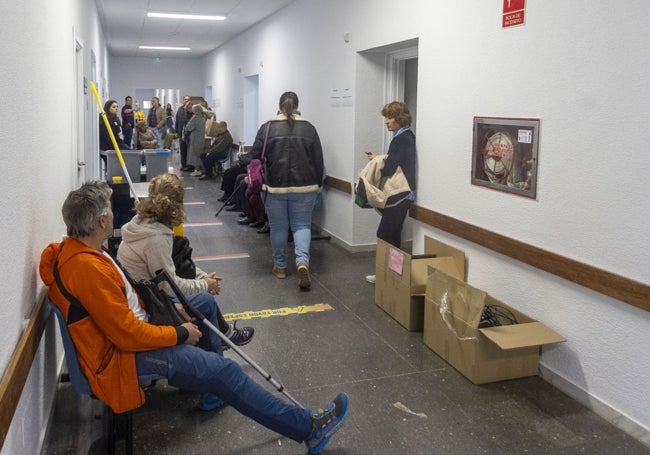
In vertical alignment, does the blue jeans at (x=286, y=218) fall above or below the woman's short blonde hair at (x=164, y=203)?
below

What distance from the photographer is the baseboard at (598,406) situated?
9.23ft

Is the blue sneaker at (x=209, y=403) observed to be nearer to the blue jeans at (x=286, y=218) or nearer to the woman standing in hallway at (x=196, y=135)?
the blue jeans at (x=286, y=218)

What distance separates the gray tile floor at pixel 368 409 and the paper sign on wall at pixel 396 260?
392 mm

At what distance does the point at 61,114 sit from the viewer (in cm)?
373

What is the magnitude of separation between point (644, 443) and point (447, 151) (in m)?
2.26

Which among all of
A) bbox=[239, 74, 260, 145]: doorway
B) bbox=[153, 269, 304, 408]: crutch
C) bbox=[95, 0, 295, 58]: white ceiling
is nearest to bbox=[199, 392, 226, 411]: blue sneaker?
bbox=[153, 269, 304, 408]: crutch

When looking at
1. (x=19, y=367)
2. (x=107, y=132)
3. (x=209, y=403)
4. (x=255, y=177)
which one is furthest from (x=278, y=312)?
(x=107, y=132)

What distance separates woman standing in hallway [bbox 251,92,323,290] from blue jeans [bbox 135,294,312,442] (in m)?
2.76

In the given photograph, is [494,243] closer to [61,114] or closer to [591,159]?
[591,159]

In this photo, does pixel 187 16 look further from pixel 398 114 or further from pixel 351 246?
pixel 398 114

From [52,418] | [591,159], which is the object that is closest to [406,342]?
[591,159]

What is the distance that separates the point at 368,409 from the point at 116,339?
1364 mm

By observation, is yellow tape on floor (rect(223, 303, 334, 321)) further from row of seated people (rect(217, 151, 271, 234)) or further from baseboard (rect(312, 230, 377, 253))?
row of seated people (rect(217, 151, 271, 234))

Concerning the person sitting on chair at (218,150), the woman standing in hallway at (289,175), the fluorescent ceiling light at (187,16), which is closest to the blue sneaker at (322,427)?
the woman standing in hallway at (289,175)
